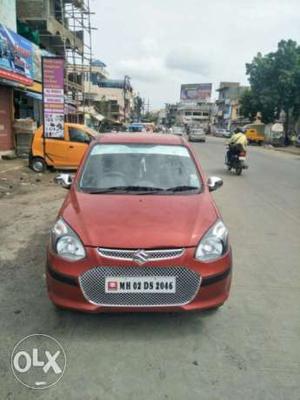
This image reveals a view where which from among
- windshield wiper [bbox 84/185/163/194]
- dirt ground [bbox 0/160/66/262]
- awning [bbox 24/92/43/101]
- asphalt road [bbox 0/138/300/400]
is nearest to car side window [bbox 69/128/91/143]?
Result: dirt ground [bbox 0/160/66/262]

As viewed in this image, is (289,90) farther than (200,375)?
Yes

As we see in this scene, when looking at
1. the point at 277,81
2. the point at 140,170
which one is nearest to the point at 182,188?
the point at 140,170

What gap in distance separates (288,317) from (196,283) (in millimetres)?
1160

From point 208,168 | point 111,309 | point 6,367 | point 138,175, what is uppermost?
point 138,175

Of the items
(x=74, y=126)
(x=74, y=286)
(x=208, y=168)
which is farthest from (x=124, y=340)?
(x=208, y=168)

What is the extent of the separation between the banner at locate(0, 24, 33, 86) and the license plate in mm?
14092

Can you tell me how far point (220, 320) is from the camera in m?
4.02

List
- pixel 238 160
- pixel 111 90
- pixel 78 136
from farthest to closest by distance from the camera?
pixel 111 90
pixel 238 160
pixel 78 136

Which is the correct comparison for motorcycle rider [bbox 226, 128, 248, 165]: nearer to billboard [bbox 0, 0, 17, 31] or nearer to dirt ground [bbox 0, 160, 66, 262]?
dirt ground [bbox 0, 160, 66, 262]

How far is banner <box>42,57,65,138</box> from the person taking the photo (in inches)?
574

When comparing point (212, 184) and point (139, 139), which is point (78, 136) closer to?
point (139, 139)

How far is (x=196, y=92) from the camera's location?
133m

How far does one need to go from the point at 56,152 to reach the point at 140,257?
38.9ft

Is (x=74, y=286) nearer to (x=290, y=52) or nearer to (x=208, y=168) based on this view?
(x=208, y=168)
